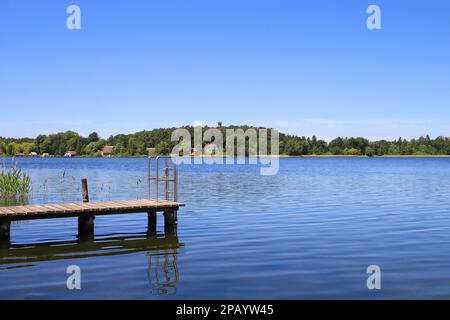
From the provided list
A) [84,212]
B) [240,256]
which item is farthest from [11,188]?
[240,256]

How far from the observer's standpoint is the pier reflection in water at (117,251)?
43.1ft

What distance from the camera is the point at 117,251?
631 inches

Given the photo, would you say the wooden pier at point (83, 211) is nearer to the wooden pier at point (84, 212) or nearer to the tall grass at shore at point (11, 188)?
the wooden pier at point (84, 212)

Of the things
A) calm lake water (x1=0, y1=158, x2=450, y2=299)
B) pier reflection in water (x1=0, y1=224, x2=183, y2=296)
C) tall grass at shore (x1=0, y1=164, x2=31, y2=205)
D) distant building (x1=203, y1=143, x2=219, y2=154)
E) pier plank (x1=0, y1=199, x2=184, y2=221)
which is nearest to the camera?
calm lake water (x1=0, y1=158, x2=450, y2=299)

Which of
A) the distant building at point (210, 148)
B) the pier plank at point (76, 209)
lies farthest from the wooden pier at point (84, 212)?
the distant building at point (210, 148)

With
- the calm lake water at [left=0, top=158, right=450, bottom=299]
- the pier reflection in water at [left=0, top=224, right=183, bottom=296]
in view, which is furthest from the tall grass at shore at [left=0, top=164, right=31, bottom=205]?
the pier reflection in water at [left=0, top=224, right=183, bottom=296]

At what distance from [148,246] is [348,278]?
7190 mm

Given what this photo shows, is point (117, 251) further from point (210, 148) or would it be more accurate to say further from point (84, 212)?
point (210, 148)

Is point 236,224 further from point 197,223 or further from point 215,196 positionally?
point 215,196

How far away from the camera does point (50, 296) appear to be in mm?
11023

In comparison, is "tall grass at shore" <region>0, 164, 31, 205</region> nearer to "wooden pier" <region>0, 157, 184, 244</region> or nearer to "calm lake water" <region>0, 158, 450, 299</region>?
"calm lake water" <region>0, 158, 450, 299</region>

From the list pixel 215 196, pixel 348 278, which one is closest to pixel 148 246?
pixel 348 278

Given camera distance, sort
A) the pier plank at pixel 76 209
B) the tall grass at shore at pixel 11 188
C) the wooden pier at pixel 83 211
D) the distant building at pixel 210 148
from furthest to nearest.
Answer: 1. the distant building at pixel 210 148
2. the tall grass at shore at pixel 11 188
3. the wooden pier at pixel 83 211
4. the pier plank at pixel 76 209

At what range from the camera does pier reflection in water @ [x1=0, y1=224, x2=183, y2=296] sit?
13148 millimetres
